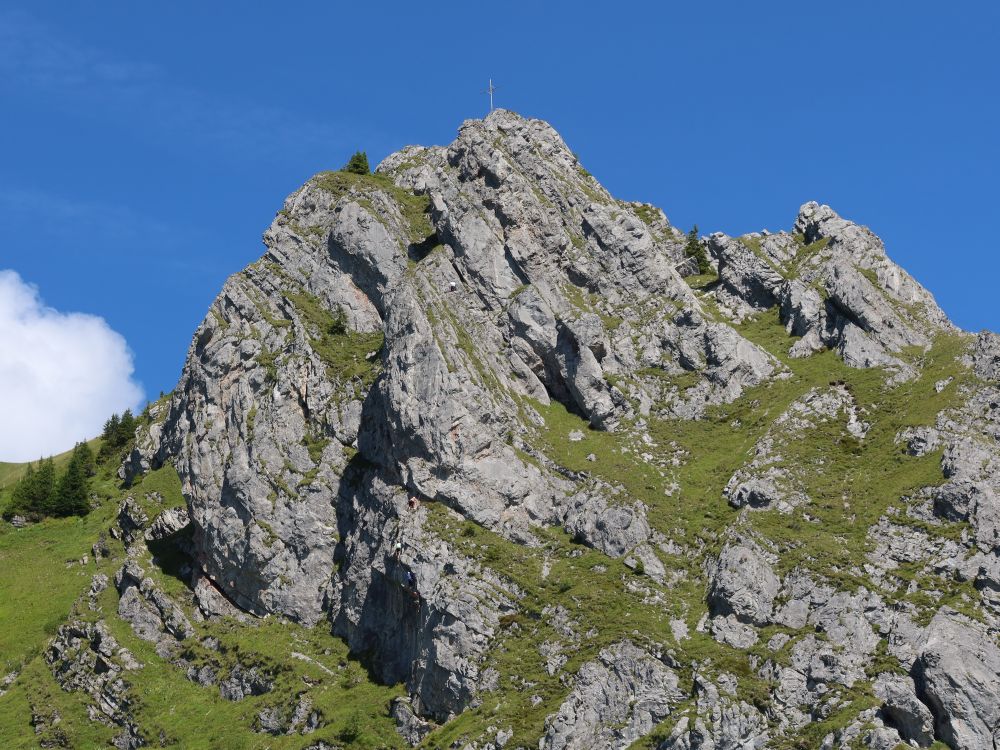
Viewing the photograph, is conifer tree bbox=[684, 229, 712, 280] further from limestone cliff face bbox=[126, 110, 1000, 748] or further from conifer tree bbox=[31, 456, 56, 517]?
conifer tree bbox=[31, 456, 56, 517]

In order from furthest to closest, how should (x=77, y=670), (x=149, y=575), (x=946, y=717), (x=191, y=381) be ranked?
(x=191, y=381), (x=149, y=575), (x=77, y=670), (x=946, y=717)

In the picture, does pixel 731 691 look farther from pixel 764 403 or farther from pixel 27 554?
pixel 27 554

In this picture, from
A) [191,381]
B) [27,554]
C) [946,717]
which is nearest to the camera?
[946,717]

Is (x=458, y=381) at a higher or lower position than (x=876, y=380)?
lower

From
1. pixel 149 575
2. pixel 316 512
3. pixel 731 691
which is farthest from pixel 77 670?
pixel 731 691

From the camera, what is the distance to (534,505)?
232 feet

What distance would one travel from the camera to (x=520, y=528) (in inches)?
2724

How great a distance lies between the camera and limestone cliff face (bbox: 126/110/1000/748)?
5762cm

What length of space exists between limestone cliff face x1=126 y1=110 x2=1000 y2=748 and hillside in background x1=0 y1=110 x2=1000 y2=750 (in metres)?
0.22

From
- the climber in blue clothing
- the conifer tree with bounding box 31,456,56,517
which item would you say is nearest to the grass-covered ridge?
the climber in blue clothing

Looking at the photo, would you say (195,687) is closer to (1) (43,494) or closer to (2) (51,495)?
(2) (51,495)

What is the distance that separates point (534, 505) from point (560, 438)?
761 cm

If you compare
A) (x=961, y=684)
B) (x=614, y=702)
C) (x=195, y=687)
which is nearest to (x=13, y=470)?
(x=195, y=687)

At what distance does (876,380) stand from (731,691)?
29.4m
